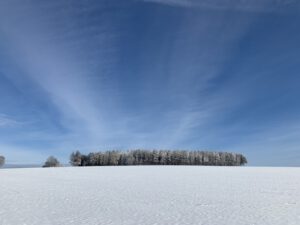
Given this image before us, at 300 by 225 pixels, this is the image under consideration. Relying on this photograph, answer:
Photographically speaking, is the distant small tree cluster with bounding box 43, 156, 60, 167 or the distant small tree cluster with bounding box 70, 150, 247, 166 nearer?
the distant small tree cluster with bounding box 43, 156, 60, 167

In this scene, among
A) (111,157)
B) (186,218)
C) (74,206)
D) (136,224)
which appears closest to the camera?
(136,224)

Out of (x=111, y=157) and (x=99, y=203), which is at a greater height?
(x=111, y=157)

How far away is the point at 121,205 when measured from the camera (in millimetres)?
13680

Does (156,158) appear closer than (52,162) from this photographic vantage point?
No

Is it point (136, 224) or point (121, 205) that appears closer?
point (136, 224)

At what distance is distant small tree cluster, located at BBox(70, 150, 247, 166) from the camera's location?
101 metres

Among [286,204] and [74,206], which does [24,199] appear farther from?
[286,204]

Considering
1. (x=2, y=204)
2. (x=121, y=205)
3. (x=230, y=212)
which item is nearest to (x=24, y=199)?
(x=2, y=204)

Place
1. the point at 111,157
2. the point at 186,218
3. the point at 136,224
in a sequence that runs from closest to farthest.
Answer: the point at 136,224 < the point at 186,218 < the point at 111,157

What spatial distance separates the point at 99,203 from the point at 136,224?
14.8 ft

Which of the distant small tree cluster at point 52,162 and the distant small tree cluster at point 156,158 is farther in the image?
the distant small tree cluster at point 156,158

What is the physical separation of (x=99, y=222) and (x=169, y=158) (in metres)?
92.5

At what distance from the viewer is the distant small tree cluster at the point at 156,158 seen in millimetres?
101125

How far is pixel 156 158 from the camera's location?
10250cm
